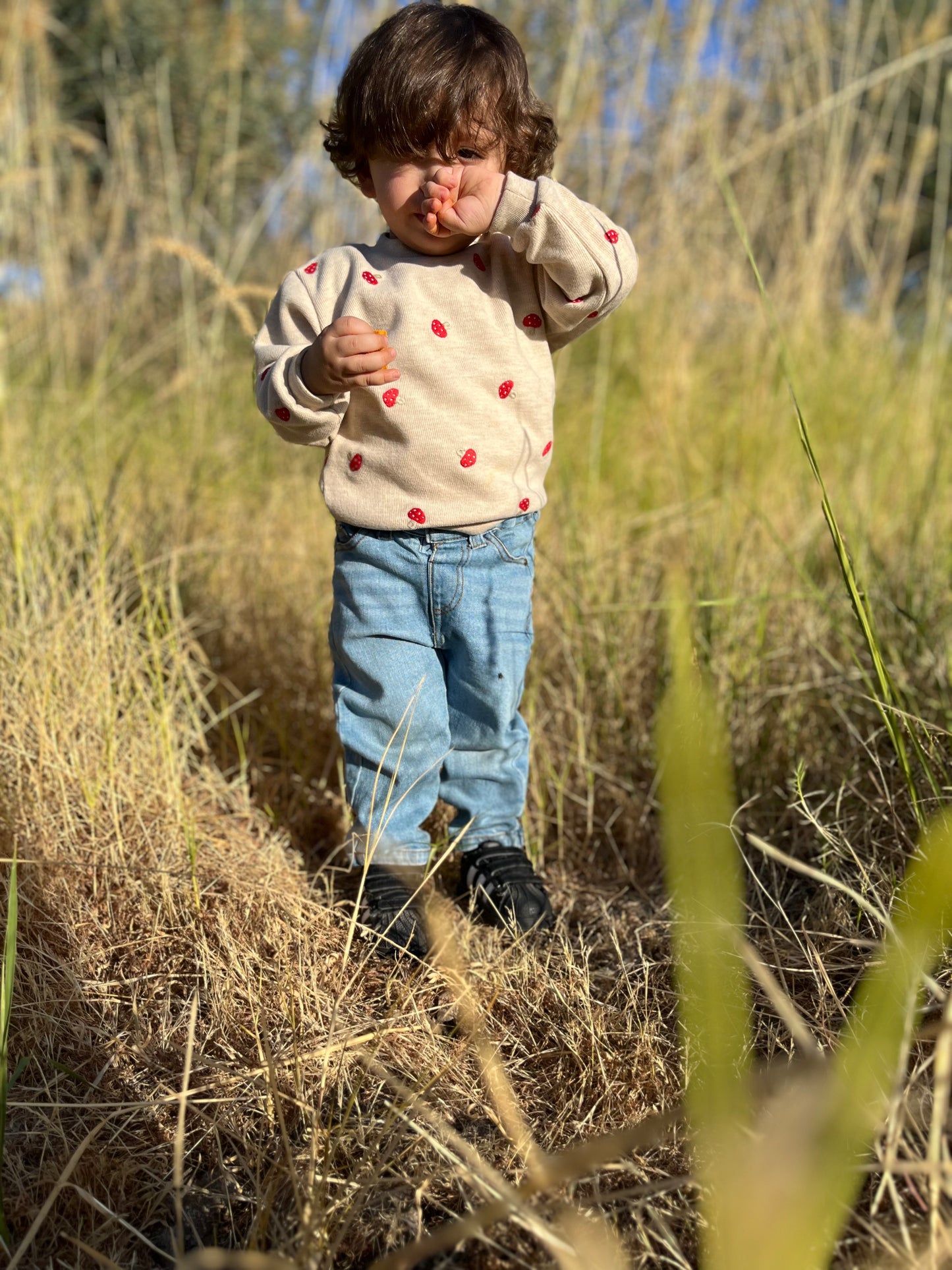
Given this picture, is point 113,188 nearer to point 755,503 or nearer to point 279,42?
point 279,42

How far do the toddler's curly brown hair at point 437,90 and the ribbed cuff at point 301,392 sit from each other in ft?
0.84

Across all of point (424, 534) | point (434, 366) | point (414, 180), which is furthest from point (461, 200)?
point (424, 534)

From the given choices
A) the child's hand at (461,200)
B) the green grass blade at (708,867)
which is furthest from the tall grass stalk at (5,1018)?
the child's hand at (461,200)

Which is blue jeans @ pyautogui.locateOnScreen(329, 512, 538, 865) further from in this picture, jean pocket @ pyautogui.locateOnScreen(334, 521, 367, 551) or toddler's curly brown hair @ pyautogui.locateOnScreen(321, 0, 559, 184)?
toddler's curly brown hair @ pyautogui.locateOnScreen(321, 0, 559, 184)

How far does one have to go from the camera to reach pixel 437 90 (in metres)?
1.13

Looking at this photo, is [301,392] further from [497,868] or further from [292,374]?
[497,868]

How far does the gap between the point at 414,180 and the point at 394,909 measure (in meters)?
0.88

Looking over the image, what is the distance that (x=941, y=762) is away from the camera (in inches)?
51.3

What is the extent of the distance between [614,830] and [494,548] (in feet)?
1.81

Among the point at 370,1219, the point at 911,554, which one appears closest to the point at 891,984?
the point at 370,1219

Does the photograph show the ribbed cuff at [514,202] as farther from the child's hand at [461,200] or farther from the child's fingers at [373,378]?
the child's fingers at [373,378]

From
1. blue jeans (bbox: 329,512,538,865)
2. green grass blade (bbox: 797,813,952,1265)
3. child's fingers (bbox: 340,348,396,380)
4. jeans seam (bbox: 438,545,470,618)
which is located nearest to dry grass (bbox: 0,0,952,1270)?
green grass blade (bbox: 797,813,952,1265)

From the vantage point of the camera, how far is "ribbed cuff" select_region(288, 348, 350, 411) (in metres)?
1.17

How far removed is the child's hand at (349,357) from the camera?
1105 mm
